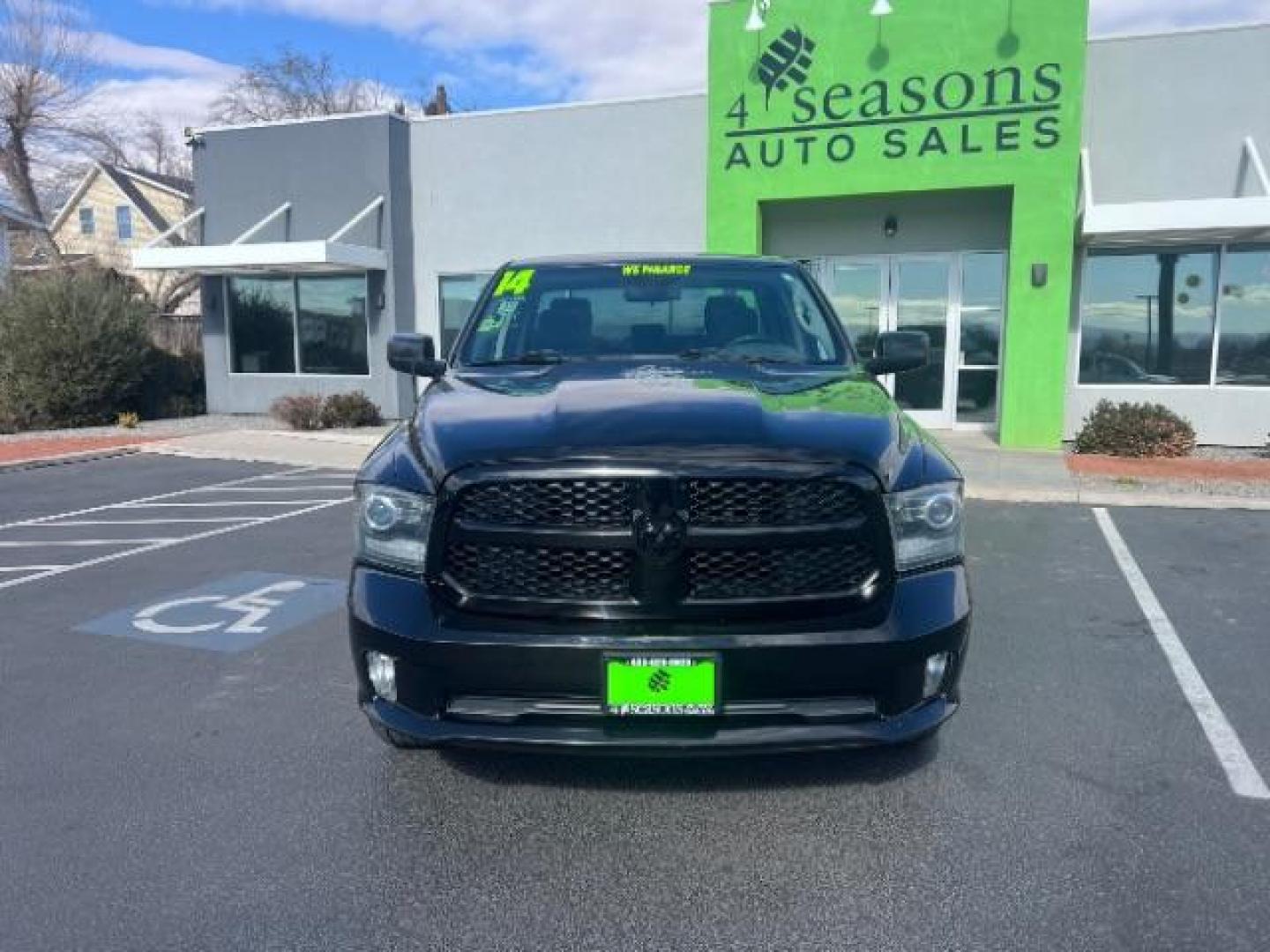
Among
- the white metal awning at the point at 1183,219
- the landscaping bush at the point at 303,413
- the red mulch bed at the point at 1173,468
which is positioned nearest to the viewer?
the red mulch bed at the point at 1173,468

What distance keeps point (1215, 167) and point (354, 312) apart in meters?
13.0

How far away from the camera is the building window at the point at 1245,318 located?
12.4 meters

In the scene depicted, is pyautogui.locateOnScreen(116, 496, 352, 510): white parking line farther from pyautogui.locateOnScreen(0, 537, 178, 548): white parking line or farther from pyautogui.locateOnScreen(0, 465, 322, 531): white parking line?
pyautogui.locateOnScreen(0, 537, 178, 548): white parking line

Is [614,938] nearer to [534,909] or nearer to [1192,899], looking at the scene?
[534,909]

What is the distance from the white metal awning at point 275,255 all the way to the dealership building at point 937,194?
6 cm

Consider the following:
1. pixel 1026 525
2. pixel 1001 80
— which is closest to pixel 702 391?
pixel 1026 525

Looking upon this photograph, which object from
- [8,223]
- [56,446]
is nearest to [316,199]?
[56,446]

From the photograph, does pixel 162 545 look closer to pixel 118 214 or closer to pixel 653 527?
pixel 653 527

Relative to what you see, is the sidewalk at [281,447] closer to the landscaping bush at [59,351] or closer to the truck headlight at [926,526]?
the landscaping bush at [59,351]

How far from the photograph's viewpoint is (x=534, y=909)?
106 inches

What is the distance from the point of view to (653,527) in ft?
9.24

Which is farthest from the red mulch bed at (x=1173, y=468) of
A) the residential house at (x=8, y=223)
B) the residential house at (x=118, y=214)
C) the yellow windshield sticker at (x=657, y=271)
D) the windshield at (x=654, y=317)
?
the residential house at (x=118, y=214)

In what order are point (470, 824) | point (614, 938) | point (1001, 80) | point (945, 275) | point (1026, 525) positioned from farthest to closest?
point (945, 275) < point (1001, 80) < point (1026, 525) < point (470, 824) < point (614, 938)

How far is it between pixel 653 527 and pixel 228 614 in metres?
3.75
